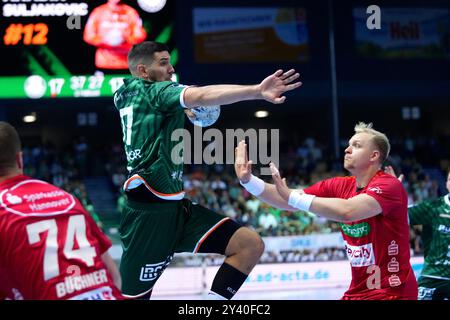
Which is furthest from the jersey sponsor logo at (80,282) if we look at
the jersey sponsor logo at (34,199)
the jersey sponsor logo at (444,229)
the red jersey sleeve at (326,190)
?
the jersey sponsor logo at (444,229)

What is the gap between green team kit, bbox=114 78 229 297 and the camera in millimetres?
4832

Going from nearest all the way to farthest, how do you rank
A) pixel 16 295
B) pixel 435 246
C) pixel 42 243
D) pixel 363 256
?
pixel 42 243, pixel 16 295, pixel 363 256, pixel 435 246

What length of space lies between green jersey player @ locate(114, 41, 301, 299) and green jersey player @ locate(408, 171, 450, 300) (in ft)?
6.90

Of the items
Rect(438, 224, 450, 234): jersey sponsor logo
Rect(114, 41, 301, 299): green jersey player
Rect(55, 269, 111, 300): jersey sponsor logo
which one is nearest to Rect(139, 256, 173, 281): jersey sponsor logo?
Rect(114, 41, 301, 299): green jersey player

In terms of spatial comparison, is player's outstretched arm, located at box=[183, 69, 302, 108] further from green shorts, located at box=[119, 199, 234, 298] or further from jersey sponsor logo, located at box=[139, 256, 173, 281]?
jersey sponsor logo, located at box=[139, 256, 173, 281]

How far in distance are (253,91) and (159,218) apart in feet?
4.00

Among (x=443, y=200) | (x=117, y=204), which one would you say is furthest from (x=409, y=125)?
(x=443, y=200)

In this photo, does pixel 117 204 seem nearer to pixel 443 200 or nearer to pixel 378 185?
pixel 443 200

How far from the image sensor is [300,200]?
4.75m

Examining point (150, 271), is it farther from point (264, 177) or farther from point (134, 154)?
point (264, 177)

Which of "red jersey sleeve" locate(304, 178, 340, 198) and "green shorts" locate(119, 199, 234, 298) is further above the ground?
"red jersey sleeve" locate(304, 178, 340, 198)

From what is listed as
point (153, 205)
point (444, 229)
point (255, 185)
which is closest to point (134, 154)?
point (153, 205)

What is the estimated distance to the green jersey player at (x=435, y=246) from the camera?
20.1ft
